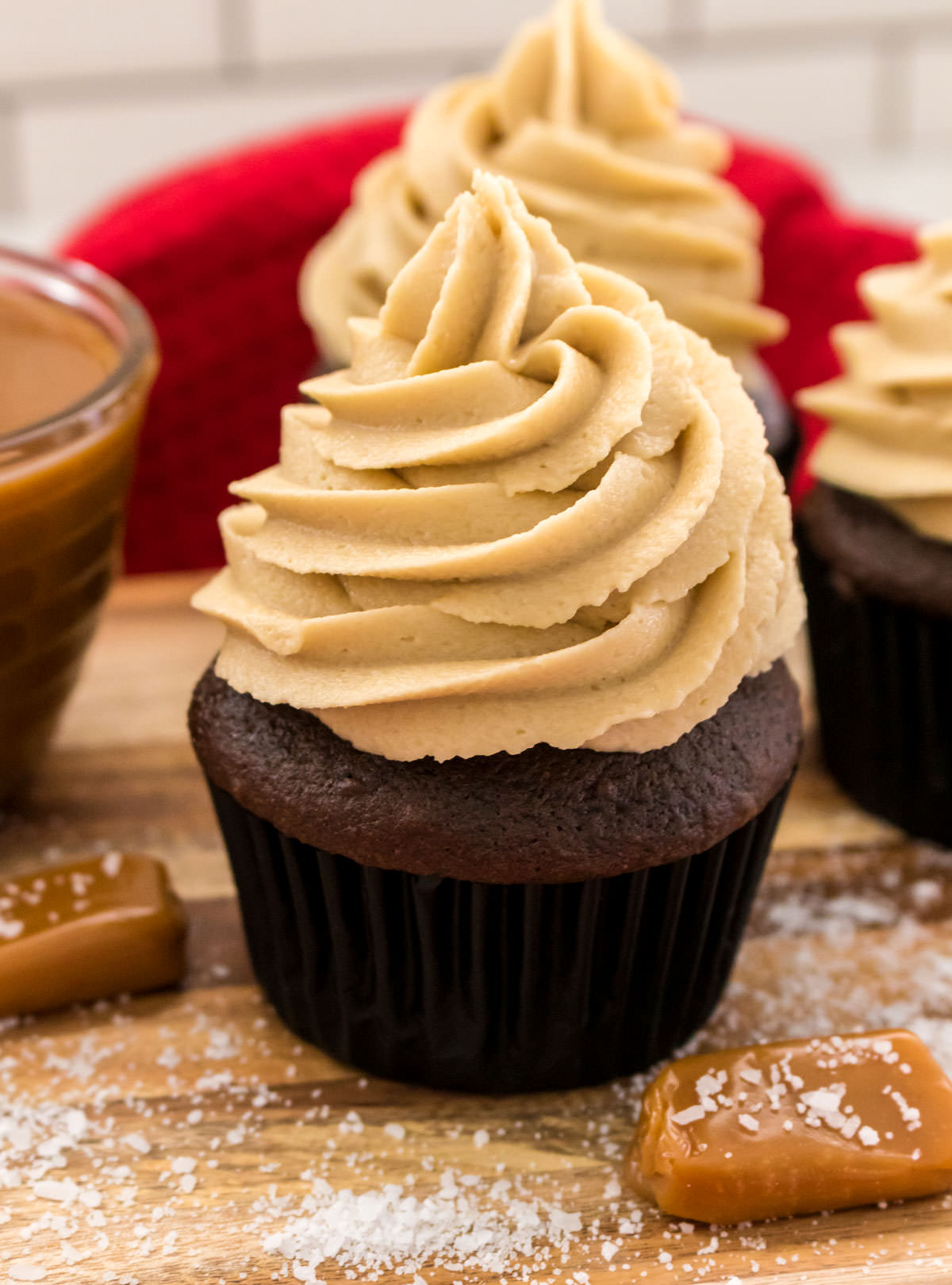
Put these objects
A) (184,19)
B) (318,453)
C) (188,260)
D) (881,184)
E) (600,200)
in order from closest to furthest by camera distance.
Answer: (318,453) → (600,200) → (188,260) → (184,19) → (881,184)

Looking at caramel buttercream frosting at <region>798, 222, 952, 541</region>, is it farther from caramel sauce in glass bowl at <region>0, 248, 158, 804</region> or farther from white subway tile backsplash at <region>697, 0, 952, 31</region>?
white subway tile backsplash at <region>697, 0, 952, 31</region>

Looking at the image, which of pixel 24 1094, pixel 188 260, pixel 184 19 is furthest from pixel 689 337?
pixel 184 19

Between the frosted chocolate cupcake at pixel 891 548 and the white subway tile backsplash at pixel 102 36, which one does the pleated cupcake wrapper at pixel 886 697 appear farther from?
the white subway tile backsplash at pixel 102 36

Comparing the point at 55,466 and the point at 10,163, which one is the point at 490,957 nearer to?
the point at 55,466

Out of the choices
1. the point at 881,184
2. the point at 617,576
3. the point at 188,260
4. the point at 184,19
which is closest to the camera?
the point at 617,576

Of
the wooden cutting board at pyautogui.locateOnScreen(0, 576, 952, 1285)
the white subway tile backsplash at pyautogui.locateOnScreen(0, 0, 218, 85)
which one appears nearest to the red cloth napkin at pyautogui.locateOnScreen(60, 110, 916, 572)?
the white subway tile backsplash at pyautogui.locateOnScreen(0, 0, 218, 85)

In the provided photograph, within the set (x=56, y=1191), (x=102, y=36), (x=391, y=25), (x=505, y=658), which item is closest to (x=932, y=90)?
(x=391, y=25)

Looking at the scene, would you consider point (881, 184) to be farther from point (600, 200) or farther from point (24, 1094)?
point (24, 1094)
